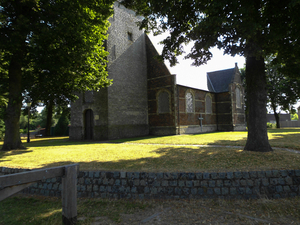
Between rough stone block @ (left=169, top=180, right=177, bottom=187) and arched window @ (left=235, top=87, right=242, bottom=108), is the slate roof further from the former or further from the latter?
rough stone block @ (left=169, top=180, right=177, bottom=187)

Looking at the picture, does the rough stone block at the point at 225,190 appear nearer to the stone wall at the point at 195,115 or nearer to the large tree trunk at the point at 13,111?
the large tree trunk at the point at 13,111

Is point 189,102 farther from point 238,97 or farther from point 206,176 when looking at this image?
point 206,176

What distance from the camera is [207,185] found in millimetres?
Result: 5707

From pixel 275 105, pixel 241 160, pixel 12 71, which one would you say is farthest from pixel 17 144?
pixel 275 105

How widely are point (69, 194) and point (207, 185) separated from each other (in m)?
3.81

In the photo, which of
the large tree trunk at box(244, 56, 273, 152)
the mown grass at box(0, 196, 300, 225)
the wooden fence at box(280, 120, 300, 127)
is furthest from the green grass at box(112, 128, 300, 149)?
the wooden fence at box(280, 120, 300, 127)

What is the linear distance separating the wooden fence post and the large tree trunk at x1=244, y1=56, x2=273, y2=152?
7415 millimetres

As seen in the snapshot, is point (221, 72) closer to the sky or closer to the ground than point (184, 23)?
closer to the sky

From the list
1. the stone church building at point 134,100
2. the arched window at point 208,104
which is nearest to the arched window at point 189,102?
the stone church building at point 134,100

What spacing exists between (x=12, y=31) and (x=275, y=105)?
35.8 m

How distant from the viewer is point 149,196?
575 centimetres

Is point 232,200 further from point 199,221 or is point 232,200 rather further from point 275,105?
point 275,105

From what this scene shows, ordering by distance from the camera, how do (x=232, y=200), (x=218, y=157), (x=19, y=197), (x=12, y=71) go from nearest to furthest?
(x=232, y=200) < (x=19, y=197) < (x=218, y=157) < (x=12, y=71)

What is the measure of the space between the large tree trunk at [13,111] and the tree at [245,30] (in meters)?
8.23
